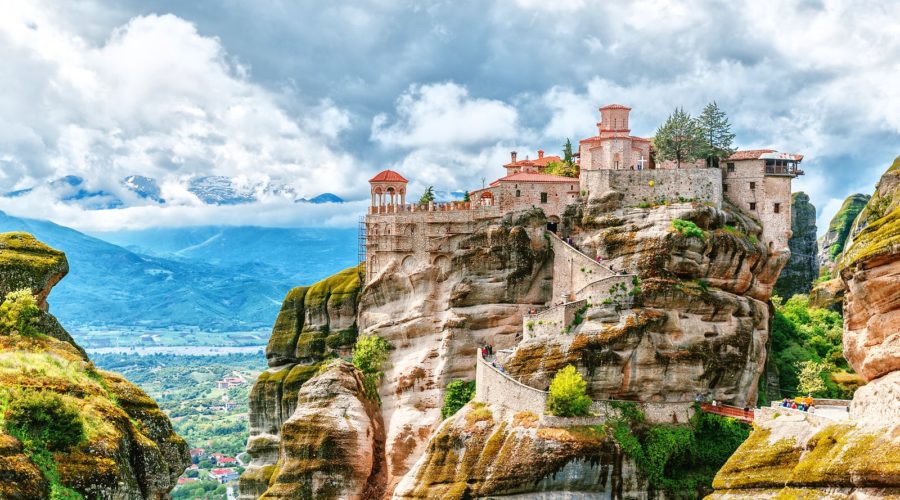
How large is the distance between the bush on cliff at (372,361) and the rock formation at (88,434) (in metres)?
29.3

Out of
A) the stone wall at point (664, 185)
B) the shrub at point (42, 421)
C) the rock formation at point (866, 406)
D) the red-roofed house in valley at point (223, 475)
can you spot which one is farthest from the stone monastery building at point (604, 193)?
the red-roofed house in valley at point (223, 475)

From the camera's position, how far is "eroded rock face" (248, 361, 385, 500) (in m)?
72.2

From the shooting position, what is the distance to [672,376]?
6550 centimetres

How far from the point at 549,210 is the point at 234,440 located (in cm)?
13094

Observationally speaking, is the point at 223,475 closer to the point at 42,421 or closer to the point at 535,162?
the point at 535,162

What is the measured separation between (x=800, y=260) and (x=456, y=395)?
5204 centimetres

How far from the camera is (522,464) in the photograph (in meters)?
60.9

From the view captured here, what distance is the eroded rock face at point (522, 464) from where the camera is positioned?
60875mm

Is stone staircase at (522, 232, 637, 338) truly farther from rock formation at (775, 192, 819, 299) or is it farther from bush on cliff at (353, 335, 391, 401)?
rock formation at (775, 192, 819, 299)

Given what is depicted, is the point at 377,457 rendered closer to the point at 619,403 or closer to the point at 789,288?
the point at 619,403

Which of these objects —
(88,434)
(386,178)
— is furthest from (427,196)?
(88,434)

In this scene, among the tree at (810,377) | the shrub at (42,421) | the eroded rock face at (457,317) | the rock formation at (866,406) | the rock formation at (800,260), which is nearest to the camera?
the rock formation at (866,406)

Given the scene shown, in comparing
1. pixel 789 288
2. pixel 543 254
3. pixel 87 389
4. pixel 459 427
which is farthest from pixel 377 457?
pixel 789 288

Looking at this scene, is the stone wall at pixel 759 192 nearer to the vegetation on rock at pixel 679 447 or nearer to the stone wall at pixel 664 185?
the stone wall at pixel 664 185
